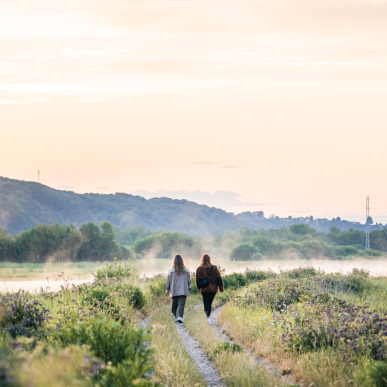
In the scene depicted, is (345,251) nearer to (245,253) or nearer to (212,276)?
(245,253)

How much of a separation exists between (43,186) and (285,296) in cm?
15629

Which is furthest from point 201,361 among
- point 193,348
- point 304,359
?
point 304,359

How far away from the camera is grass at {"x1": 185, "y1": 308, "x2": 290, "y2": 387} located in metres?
6.90

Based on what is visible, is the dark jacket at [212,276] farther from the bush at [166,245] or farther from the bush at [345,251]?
the bush at [345,251]

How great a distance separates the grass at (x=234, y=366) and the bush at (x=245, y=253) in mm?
87171

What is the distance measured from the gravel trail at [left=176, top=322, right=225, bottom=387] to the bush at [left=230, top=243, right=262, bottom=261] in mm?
86398

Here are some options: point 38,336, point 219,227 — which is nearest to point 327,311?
point 38,336

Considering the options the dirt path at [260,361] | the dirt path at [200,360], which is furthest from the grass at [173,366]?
the dirt path at [260,361]

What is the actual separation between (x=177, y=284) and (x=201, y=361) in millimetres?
4701

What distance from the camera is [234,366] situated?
7723mm

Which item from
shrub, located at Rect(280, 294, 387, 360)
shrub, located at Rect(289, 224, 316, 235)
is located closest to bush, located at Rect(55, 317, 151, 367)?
shrub, located at Rect(280, 294, 387, 360)

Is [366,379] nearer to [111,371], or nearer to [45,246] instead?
[111,371]

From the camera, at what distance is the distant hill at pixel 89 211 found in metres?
131

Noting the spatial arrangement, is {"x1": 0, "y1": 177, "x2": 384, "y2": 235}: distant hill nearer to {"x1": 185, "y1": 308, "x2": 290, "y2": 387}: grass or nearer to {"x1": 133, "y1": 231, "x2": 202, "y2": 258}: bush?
{"x1": 133, "y1": 231, "x2": 202, "y2": 258}: bush
